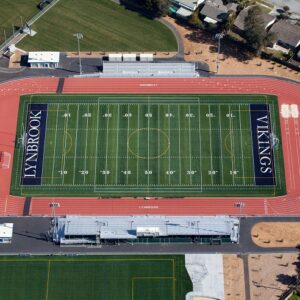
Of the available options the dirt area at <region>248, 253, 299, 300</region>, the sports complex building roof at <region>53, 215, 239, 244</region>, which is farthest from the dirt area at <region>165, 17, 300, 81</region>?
the dirt area at <region>248, 253, 299, 300</region>

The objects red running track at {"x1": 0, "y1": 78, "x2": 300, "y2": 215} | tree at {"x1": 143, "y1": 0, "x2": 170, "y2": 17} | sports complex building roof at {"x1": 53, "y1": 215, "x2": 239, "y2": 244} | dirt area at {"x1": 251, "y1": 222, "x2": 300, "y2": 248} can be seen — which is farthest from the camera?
tree at {"x1": 143, "y1": 0, "x2": 170, "y2": 17}

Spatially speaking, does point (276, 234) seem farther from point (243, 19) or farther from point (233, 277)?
point (243, 19)

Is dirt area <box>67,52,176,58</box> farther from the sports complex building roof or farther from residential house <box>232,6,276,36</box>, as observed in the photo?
the sports complex building roof

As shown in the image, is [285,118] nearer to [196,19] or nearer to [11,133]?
[196,19]

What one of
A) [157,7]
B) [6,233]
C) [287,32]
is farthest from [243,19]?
[6,233]

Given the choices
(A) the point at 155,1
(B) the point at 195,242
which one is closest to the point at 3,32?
(A) the point at 155,1

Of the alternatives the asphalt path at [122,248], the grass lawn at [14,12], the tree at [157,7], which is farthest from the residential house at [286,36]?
the grass lawn at [14,12]

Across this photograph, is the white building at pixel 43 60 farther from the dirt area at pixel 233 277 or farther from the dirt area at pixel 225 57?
the dirt area at pixel 233 277
